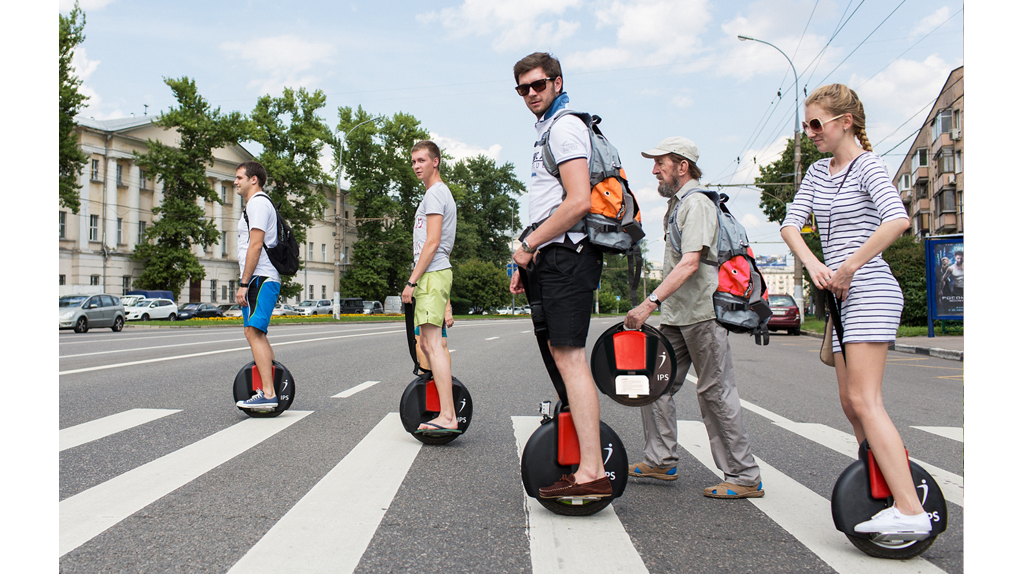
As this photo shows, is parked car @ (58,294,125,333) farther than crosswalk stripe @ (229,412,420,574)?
Yes

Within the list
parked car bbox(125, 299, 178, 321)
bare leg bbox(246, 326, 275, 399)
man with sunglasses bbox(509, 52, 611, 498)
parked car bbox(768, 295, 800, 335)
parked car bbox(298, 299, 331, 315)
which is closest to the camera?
man with sunglasses bbox(509, 52, 611, 498)

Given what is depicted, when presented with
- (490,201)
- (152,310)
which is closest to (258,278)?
(152,310)

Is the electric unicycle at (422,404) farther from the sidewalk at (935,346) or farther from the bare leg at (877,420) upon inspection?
the sidewalk at (935,346)

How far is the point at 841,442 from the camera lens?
5.18 m

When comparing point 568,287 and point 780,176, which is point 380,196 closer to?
point 780,176

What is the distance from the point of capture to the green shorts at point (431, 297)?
4.67m

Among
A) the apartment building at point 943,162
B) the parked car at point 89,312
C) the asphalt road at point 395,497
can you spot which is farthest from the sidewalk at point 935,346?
the apartment building at point 943,162

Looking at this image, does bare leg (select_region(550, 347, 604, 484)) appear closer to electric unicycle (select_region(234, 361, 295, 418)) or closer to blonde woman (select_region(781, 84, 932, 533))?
blonde woman (select_region(781, 84, 932, 533))

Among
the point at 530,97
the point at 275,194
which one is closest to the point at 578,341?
the point at 530,97

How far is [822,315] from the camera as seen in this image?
9.74 ft

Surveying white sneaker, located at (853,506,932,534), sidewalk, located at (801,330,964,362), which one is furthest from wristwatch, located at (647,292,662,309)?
sidewalk, located at (801,330,964,362)

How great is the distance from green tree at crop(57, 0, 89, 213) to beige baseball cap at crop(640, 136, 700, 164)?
31530 millimetres

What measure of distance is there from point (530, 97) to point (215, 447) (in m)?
2.95

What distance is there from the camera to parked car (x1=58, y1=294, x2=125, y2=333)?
23.9 meters
